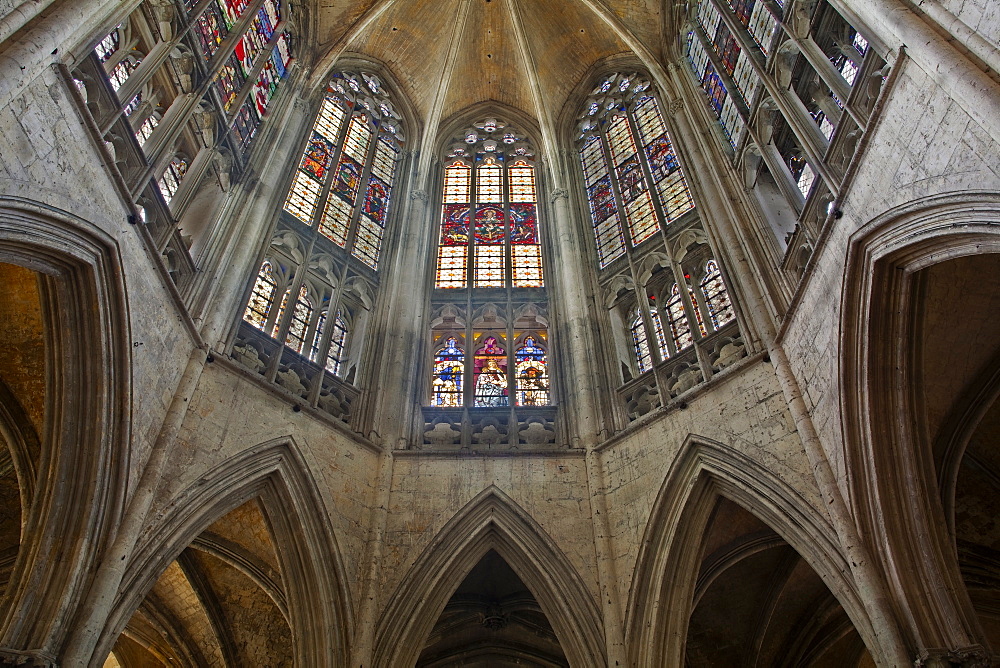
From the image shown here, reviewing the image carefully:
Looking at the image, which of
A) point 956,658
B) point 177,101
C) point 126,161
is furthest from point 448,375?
point 956,658

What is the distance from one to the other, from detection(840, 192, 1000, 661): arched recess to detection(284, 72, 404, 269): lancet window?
311 inches

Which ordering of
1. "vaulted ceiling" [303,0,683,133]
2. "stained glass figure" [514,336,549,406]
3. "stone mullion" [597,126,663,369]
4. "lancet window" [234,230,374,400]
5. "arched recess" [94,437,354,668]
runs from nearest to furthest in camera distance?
"arched recess" [94,437,354,668]
"lancet window" [234,230,374,400]
"stone mullion" [597,126,663,369]
"stained glass figure" [514,336,549,406]
"vaulted ceiling" [303,0,683,133]

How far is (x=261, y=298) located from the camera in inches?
408

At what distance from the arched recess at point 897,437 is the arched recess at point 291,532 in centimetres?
539

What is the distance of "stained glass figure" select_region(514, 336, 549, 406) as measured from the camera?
11203mm

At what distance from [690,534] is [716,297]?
3575 millimetres

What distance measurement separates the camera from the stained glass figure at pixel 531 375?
11.2 m

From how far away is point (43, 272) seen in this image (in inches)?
252

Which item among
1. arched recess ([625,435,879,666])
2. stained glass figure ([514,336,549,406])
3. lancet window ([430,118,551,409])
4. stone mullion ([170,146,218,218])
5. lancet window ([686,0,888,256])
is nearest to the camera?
arched recess ([625,435,879,666])

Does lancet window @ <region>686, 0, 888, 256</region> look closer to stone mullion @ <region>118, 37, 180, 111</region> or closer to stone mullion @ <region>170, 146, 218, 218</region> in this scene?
stone mullion @ <region>170, 146, 218, 218</region>

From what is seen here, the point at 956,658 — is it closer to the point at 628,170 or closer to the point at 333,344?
the point at 333,344

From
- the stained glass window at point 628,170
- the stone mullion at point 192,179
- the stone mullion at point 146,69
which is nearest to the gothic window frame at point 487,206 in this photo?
the stained glass window at point 628,170

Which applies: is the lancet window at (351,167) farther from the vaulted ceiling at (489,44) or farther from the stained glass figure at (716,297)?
the stained glass figure at (716,297)

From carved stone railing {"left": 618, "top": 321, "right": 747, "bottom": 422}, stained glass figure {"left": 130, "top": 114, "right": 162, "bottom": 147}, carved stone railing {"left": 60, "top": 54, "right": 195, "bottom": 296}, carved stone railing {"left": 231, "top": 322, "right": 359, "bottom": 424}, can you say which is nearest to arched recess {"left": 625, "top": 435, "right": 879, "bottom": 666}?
carved stone railing {"left": 618, "top": 321, "right": 747, "bottom": 422}
